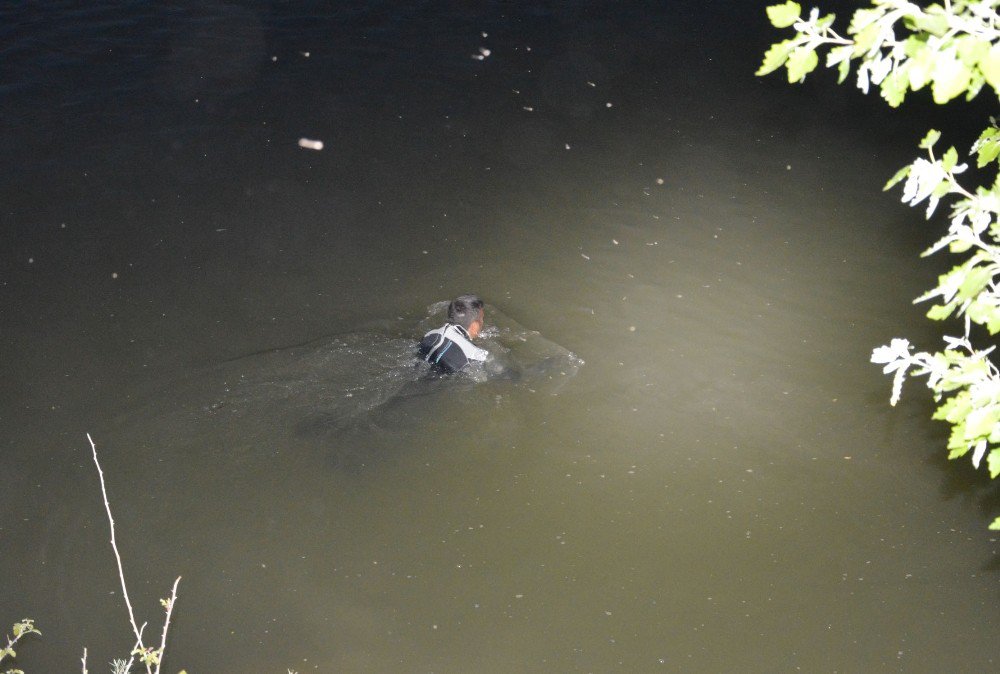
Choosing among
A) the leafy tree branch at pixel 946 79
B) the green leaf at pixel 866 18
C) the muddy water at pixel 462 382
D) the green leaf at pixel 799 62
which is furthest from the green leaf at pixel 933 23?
the muddy water at pixel 462 382

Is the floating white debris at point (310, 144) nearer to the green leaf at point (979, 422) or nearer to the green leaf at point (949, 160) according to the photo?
the green leaf at point (949, 160)

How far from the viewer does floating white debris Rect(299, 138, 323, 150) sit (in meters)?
9.66

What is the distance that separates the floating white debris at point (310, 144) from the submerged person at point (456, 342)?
4.33 meters

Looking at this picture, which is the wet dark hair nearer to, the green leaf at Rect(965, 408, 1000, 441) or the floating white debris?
the floating white debris

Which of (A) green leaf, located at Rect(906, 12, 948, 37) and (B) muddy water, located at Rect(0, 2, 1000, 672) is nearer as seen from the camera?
(A) green leaf, located at Rect(906, 12, 948, 37)

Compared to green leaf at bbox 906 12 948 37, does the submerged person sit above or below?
below

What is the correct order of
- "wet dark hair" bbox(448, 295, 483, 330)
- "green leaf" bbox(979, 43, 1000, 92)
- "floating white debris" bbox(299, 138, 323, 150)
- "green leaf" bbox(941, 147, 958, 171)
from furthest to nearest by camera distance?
"floating white debris" bbox(299, 138, 323, 150) < "wet dark hair" bbox(448, 295, 483, 330) < "green leaf" bbox(941, 147, 958, 171) < "green leaf" bbox(979, 43, 1000, 92)

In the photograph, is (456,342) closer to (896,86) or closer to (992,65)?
(896,86)

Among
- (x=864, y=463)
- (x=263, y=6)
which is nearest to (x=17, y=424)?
(x=864, y=463)

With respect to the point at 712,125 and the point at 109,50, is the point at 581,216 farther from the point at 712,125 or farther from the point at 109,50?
the point at 109,50

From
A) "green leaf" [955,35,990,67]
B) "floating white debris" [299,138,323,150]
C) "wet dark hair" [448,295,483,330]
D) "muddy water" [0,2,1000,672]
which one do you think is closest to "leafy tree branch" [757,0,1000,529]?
"green leaf" [955,35,990,67]

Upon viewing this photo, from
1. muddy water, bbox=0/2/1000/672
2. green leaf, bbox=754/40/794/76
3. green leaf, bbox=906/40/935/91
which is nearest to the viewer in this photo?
green leaf, bbox=906/40/935/91

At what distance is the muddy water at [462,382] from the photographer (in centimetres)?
473

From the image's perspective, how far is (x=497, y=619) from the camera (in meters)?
4.67
